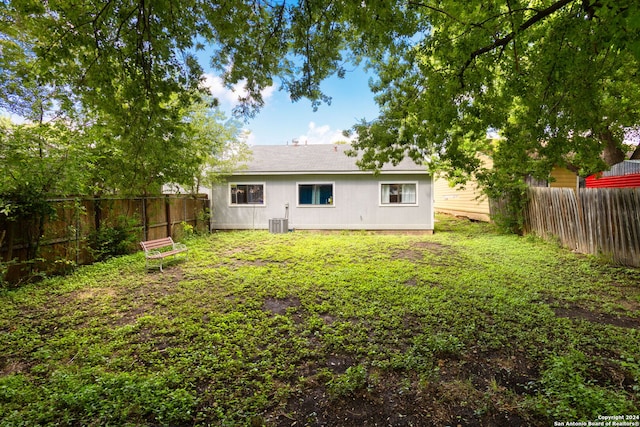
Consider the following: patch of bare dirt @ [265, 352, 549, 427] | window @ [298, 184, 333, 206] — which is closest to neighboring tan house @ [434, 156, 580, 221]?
window @ [298, 184, 333, 206]

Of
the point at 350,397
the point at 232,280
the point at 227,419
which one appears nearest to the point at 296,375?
the point at 350,397

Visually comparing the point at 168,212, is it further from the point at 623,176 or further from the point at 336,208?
the point at 623,176

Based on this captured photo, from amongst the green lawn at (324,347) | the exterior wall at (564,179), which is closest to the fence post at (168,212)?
the green lawn at (324,347)

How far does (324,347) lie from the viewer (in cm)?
337

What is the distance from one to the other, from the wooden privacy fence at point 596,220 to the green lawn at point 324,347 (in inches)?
25.1

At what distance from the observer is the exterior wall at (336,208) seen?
1258 cm

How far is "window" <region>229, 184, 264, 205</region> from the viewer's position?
1327 cm

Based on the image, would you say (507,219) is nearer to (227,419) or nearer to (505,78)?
(505,78)

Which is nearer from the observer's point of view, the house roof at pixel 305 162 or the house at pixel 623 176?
the house at pixel 623 176

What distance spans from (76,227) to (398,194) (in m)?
11.2

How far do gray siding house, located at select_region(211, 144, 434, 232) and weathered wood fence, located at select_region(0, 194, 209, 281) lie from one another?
328 centimetres

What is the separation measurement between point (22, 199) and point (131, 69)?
395 centimetres

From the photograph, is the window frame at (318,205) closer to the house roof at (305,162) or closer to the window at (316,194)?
the window at (316,194)

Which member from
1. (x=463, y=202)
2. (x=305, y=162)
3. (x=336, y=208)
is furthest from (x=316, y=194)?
(x=463, y=202)
